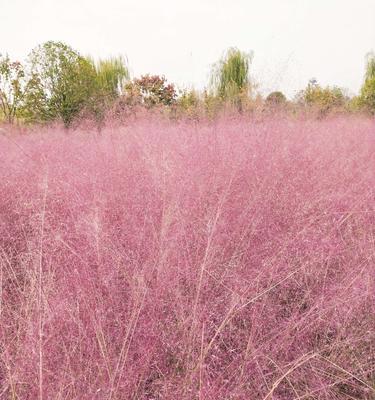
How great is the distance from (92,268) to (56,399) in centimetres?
46

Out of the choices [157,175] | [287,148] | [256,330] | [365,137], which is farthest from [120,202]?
[365,137]

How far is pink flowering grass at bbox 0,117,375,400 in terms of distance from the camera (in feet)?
2.88

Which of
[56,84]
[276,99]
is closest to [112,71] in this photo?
[56,84]

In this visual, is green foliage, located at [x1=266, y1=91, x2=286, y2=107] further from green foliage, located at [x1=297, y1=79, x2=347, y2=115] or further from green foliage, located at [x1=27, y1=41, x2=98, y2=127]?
green foliage, located at [x1=27, y1=41, x2=98, y2=127]

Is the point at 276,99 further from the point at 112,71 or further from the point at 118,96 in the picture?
the point at 112,71

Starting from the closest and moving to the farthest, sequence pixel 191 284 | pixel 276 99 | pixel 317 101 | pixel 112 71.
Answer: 1. pixel 191 284
2. pixel 276 99
3. pixel 317 101
4. pixel 112 71

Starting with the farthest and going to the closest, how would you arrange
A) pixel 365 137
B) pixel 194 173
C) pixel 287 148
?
pixel 365 137
pixel 287 148
pixel 194 173

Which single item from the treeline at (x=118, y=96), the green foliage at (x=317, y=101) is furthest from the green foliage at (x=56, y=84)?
the green foliage at (x=317, y=101)

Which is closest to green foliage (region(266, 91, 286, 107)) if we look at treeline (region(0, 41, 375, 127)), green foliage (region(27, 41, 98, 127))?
treeline (region(0, 41, 375, 127))

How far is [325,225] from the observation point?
1.55 metres

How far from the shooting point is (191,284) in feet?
3.84

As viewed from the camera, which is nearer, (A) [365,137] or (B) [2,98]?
(A) [365,137]

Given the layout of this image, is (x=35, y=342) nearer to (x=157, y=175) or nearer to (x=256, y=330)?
(x=256, y=330)

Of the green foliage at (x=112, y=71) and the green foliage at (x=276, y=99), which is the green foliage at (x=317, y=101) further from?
the green foliage at (x=112, y=71)
